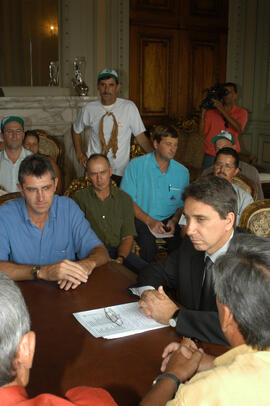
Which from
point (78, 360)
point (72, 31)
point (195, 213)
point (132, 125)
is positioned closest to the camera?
point (78, 360)

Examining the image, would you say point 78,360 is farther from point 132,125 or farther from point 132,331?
point 132,125

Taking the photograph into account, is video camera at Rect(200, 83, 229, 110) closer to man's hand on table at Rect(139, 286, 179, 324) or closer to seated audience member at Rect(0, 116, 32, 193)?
seated audience member at Rect(0, 116, 32, 193)

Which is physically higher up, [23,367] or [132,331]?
[23,367]

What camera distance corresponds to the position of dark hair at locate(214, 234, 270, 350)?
1.00 m

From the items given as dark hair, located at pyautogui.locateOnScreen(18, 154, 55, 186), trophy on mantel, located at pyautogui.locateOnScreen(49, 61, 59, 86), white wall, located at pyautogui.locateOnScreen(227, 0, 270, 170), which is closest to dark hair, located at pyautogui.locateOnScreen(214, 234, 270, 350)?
A: dark hair, located at pyautogui.locateOnScreen(18, 154, 55, 186)

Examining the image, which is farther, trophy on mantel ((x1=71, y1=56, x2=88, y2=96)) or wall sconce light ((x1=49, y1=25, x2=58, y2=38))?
wall sconce light ((x1=49, y1=25, x2=58, y2=38))

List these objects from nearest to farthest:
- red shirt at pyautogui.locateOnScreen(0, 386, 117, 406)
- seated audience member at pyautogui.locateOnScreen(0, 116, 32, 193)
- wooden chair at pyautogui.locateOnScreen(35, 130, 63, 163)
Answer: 1. red shirt at pyautogui.locateOnScreen(0, 386, 117, 406)
2. seated audience member at pyautogui.locateOnScreen(0, 116, 32, 193)
3. wooden chair at pyautogui.locateOnScreen(35, 130, 63, 163)

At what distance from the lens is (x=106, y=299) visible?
180cm

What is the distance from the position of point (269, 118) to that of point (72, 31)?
3.13m

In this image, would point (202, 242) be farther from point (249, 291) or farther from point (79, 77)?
point (79, 77)

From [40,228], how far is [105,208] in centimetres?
85

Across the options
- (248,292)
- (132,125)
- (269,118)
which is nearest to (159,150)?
(132,125)

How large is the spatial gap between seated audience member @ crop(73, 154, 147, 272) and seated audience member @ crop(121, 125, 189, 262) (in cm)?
51

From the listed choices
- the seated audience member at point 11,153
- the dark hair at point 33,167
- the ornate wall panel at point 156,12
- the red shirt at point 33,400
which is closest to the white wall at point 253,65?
the ornate wall panel at point 156,12
